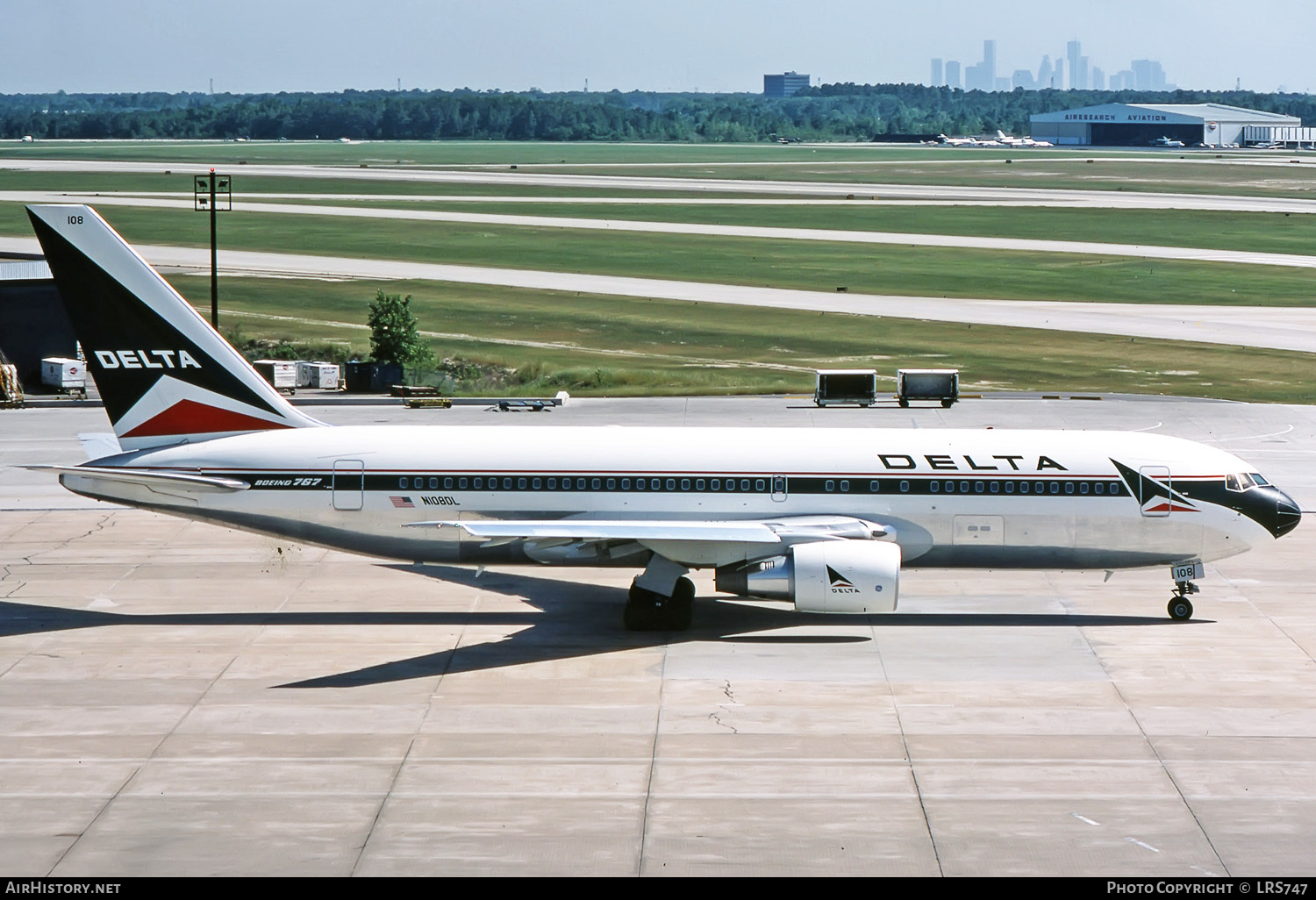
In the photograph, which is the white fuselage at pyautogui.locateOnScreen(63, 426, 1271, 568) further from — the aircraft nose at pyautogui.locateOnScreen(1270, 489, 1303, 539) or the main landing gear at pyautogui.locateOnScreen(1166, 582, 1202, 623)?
the main landing gear at pyautogui.locateOnScreen(1166, 582, 1202, 623)

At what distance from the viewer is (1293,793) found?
22359 mm

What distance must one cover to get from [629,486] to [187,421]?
964 cm

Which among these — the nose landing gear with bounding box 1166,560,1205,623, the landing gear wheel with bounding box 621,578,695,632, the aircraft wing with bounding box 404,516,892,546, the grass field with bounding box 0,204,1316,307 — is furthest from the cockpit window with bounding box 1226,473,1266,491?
the grass field with bounding box 0,204,1316,307

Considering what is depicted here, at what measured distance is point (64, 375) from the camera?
226 feet

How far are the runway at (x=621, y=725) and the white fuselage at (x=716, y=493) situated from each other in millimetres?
1722

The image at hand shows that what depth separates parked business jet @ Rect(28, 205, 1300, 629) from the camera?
3219cm

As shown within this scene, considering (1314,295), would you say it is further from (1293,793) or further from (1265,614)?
(1293,793)

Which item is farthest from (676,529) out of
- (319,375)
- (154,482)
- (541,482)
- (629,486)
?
(319,375)

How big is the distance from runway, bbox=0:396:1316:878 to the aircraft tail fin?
13.6 feet

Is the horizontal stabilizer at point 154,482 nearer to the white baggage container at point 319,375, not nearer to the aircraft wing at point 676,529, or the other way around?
the aircraft wing at point 676,529

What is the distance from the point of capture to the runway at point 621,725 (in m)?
20.5

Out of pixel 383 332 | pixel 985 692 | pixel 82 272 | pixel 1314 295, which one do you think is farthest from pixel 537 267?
pixel 985 692

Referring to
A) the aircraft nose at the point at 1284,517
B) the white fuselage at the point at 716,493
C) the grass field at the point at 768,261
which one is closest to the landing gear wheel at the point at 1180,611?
the white fuselage at the point at 716,493

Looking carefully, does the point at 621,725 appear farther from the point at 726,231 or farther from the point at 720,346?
the point at 726,231
